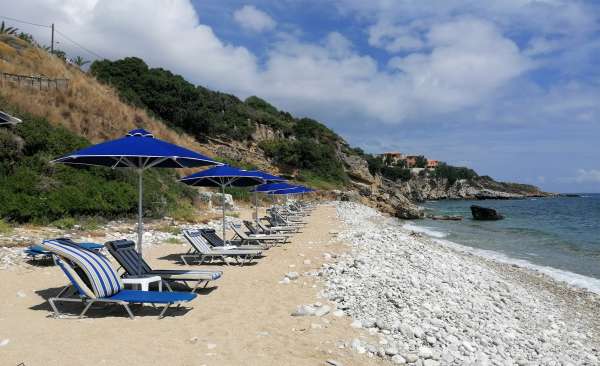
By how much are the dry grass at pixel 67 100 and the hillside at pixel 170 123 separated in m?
0.05

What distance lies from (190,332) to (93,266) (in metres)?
1.62

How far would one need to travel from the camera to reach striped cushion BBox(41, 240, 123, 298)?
5609 millimetres

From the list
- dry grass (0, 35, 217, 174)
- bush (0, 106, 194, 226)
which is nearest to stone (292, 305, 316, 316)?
bush (0, 106, 194, 226)

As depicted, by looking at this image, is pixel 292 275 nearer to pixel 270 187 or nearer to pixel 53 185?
pixel 53 185

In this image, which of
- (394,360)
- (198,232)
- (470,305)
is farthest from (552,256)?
(394,360)

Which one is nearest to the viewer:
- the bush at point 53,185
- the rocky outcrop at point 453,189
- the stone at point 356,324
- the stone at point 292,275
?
the stone at point 356,324

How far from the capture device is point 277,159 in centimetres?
4944

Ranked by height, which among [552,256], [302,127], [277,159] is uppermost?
[302,127]

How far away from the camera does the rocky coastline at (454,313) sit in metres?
4.88

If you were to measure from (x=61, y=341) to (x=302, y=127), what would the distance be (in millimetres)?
56636

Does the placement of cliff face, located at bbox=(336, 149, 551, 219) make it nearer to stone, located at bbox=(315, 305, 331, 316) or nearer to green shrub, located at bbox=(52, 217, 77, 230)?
green shrub, located at bbox=(52, 217, 77, 230)

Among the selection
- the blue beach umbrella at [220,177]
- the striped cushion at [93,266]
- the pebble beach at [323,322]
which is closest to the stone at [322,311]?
the pebble beach at [323,322]

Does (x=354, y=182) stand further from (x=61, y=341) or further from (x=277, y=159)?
(x=61, y=341)

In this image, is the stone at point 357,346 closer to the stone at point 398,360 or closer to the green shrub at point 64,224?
the stone at point 398,360
